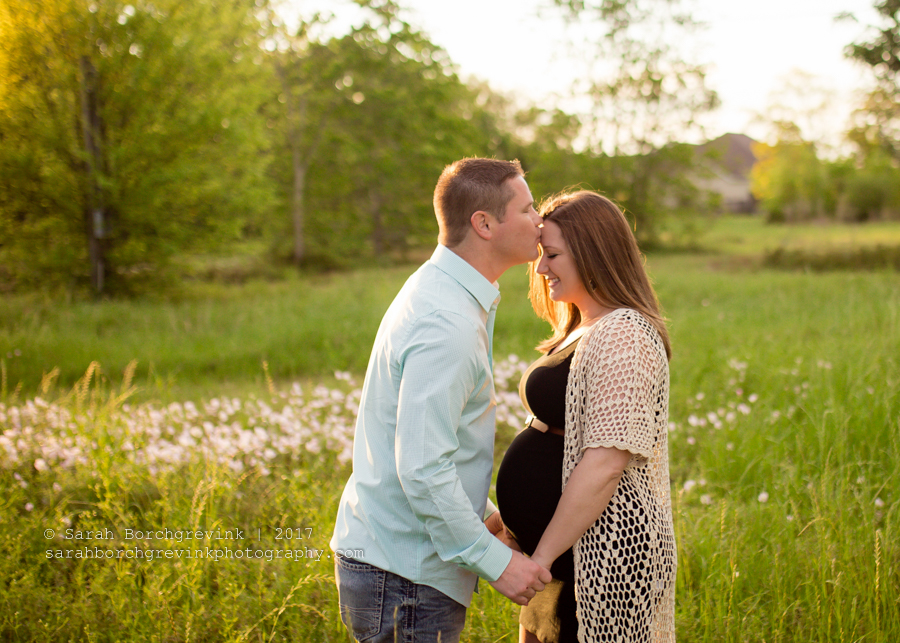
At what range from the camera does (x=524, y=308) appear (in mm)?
12211

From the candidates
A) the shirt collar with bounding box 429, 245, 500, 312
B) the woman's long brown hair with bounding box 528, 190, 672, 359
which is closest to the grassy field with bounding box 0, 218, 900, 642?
the woman's long brown hair with bounding box 528, 190, 672, 359

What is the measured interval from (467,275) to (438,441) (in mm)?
579

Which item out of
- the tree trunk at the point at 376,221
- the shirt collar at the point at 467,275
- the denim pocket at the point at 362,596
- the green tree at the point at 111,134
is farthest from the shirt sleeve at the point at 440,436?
the tree trunk at the point at 376,221

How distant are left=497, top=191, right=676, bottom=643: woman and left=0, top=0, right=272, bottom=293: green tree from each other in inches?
555

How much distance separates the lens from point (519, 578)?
79.0 inches

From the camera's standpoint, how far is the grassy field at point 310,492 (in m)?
3.07

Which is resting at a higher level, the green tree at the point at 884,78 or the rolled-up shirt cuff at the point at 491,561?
the green tree at the point at 884,78

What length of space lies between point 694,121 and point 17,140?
1214 inches

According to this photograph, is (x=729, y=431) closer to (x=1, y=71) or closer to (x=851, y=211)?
(x=1, y=71)

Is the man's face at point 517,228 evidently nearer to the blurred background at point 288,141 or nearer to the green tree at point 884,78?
the blurred background at point 288,141

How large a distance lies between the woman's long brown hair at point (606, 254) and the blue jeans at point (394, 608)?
1.24 meters

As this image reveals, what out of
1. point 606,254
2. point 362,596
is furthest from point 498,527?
point 606,254

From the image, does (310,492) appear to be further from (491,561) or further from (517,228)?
(517,228)

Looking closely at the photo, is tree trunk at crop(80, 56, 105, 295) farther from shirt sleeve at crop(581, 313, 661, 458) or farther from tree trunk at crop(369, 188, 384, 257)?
tree trunk at crop(369, 188, 384, 257)
